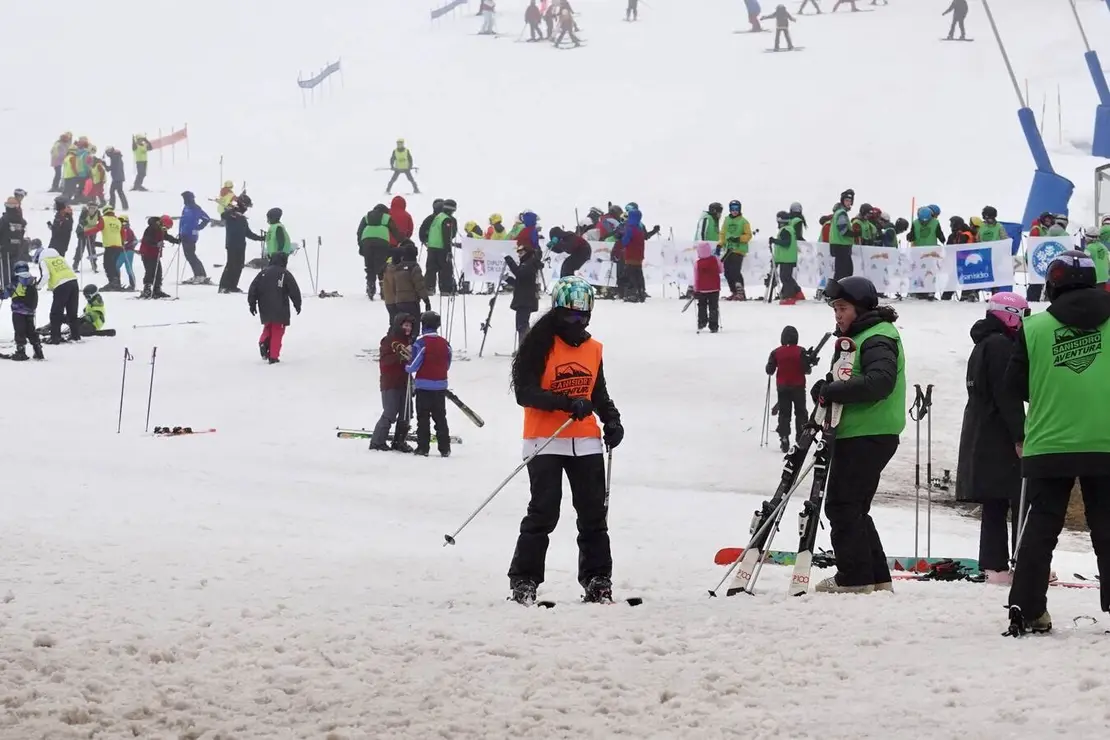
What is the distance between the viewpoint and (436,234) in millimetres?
23969

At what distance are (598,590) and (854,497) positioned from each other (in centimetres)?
128

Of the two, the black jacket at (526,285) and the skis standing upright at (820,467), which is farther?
the black jacket at (526,285)

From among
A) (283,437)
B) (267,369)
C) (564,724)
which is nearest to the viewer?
(564,724)

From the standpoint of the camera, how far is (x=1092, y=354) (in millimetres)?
6371

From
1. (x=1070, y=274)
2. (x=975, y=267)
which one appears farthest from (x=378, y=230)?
(x=1070, y=274)

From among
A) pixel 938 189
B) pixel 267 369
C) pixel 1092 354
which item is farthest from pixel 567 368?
pixel 938 189

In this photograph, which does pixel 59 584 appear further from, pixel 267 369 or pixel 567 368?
pixel 267 369

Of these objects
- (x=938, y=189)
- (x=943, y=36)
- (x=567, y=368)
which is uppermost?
(x=943, y=36)

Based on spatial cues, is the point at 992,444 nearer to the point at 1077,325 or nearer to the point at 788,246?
the point at 1077,325

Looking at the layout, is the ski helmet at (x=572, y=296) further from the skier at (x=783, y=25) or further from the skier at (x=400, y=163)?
the skier at (x=783, y=25)

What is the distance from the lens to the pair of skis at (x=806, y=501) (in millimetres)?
7594

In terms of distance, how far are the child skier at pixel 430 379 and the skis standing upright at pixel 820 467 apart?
7.21 meters

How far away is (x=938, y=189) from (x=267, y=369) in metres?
18.3

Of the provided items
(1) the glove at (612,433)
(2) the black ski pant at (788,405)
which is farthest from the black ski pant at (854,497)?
(2) the black ski pant at (788,405)
